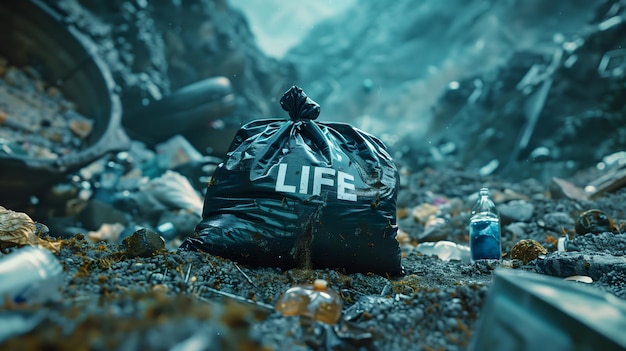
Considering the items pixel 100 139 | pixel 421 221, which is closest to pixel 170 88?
pixel 100 139

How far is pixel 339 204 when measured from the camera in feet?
5.31

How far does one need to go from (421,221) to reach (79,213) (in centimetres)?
284

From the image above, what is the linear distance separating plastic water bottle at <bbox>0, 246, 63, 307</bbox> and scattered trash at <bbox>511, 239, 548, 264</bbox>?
1.83 m

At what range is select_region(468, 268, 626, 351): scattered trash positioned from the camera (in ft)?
2.37

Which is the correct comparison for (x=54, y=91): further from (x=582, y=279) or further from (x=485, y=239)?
(x=582, y=279)

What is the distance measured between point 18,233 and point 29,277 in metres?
0.65

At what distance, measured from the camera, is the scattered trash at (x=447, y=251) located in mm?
2469

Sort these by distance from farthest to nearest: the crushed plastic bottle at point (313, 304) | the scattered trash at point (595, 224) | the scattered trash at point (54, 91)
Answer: the scattered trash at point (54, 91) → the scattered trash at point (595, 224) → the crushed plastic bottle at point (313, 304)

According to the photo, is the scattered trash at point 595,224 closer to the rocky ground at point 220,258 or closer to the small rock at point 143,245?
the rocky ground at point 220,258

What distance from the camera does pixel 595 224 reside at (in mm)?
2389

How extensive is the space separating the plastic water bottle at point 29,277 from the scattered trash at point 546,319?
34.4 inches

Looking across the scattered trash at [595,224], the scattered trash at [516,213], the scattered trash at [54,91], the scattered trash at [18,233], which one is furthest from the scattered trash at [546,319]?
the scattered trash at [54,91]

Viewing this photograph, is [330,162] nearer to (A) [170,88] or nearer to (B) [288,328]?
(B) [288,328]

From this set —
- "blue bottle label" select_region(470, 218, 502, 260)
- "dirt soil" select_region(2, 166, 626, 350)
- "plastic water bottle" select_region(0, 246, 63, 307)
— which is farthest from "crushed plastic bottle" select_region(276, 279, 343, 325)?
"blue bottle label" select_region(470, 218, 502, 260)
